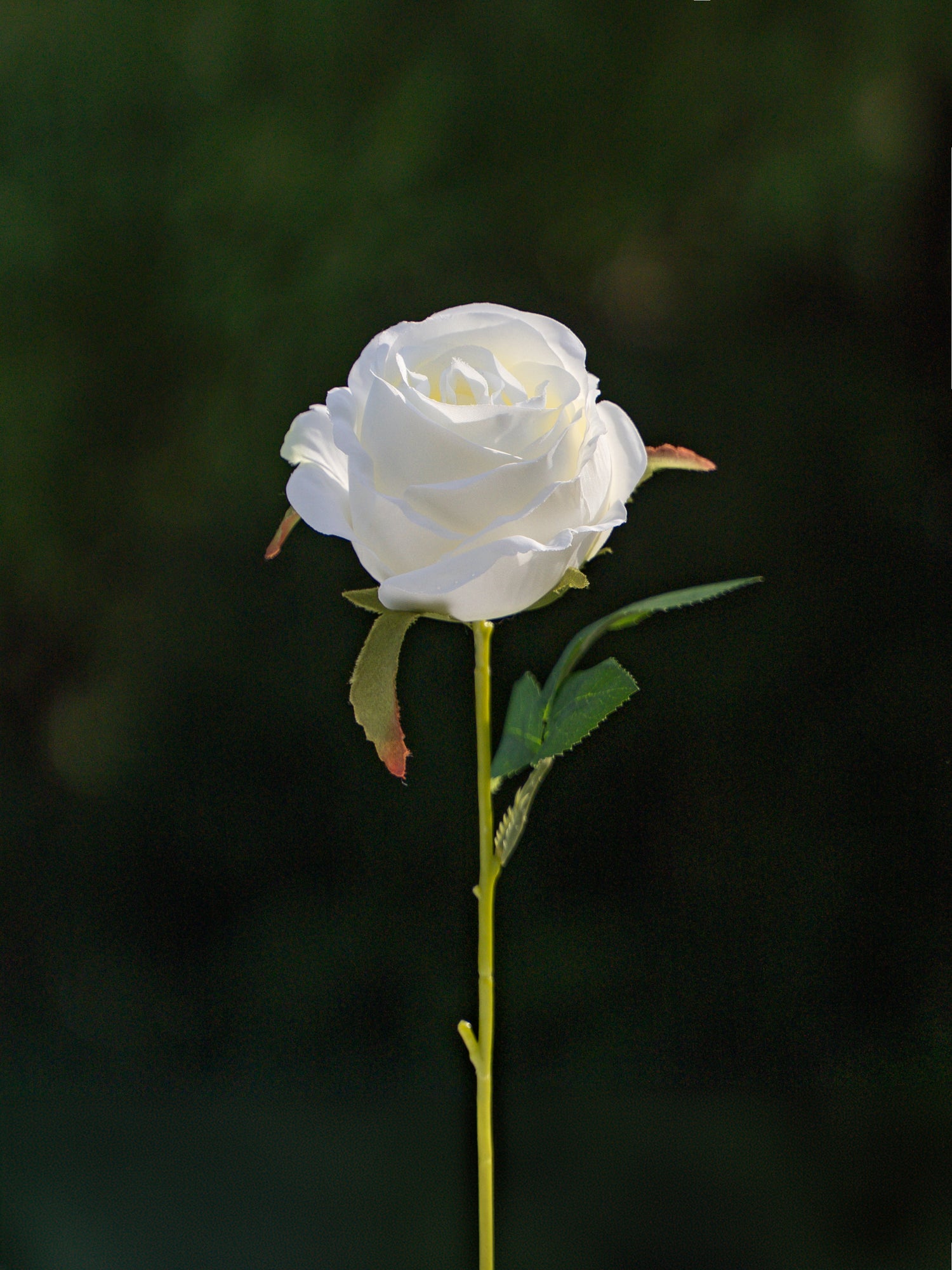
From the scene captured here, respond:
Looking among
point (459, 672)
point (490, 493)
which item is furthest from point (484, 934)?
point (459, 672)

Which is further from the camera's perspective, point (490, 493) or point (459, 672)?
point (459, 672)

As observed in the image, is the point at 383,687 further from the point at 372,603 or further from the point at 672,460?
the point at 672,460

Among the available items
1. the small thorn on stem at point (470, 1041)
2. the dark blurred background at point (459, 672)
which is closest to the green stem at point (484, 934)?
the small thorn on stem at point (470, 1041)

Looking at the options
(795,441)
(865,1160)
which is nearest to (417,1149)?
(865,1160)

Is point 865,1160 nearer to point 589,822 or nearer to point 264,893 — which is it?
point 589,822

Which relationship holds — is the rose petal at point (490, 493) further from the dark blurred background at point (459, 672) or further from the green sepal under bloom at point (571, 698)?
the dark blurred background at point (459, 672)

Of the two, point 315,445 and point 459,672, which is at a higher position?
point 315,445
